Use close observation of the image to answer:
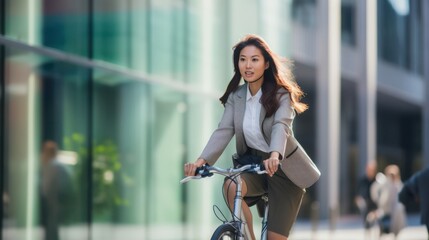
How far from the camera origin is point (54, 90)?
12367mm

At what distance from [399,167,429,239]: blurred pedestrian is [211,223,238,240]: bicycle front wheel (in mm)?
4352

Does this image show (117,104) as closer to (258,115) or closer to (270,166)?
(258,115)

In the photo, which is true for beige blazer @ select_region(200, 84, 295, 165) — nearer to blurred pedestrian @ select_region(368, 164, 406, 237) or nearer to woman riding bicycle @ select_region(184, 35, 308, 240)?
woman riding bicycle @ select_region(184, 35, 308, 240)

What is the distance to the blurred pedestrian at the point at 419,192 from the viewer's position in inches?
406

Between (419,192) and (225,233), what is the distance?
4.58 meters

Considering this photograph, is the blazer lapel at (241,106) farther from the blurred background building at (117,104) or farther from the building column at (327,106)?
the building column at (327,106)

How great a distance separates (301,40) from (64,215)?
87.1 ft

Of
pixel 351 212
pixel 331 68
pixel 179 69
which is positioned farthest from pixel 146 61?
pixel 351 212

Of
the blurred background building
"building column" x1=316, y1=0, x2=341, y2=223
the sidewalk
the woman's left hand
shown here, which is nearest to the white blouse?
the woman's left hand

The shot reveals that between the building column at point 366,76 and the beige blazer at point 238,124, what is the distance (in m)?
33.4

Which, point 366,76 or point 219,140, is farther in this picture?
point 366,76

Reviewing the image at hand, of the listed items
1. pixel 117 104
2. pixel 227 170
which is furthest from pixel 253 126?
pixel 117 104

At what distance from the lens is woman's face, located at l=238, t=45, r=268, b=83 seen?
6574 millimetres

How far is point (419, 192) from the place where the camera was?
408 inches
